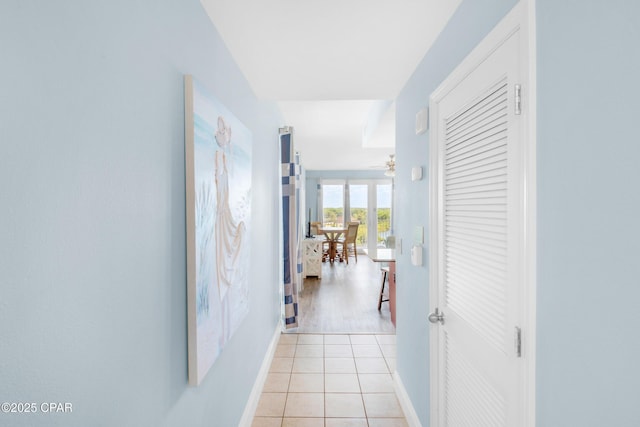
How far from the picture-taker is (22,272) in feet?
1.70

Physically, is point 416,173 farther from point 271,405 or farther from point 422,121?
point 271,405

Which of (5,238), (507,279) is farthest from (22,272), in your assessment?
(507,279)

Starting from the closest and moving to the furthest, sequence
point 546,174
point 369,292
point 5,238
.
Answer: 1. point 5,238
2. point 546,174
3. point 369,292

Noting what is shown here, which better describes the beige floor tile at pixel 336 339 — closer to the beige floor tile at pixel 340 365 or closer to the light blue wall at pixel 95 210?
the beige floor tile at pixel 340 365

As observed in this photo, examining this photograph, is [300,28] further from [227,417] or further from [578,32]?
[227,417]

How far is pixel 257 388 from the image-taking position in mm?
2344

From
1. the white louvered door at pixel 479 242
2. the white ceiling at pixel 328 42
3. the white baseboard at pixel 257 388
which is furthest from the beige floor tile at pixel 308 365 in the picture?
the white ceiling at pixel 328 42

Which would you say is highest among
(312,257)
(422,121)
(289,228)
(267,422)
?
(422,121)

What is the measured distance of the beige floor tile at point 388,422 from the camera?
2064mm

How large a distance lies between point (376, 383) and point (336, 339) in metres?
0.89

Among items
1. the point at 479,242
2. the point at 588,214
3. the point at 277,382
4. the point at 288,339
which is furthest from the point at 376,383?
the point at 588,214

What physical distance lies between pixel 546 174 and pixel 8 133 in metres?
1.09

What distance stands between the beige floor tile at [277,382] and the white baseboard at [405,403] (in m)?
0.85

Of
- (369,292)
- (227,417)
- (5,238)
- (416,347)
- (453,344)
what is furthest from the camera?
(369,292)
